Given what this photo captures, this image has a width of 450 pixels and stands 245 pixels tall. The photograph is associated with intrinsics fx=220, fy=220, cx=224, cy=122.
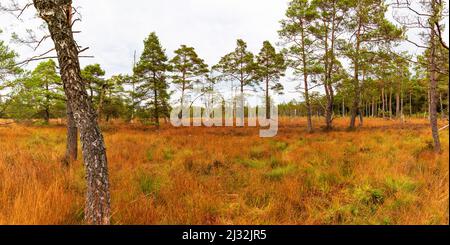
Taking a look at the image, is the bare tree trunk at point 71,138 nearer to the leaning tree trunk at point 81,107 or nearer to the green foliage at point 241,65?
A: the leaning tree trunk at point 81,107

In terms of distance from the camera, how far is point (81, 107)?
257cm

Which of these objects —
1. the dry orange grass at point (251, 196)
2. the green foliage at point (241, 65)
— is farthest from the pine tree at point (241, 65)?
the dry orange grass at point (251, 196)

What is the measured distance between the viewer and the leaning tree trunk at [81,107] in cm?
254

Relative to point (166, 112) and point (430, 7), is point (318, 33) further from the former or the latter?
point (166, 112)

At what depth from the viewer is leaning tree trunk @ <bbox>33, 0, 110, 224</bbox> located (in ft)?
8.33

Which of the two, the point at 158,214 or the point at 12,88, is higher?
the point at 12,88

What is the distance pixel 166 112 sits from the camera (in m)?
19.9

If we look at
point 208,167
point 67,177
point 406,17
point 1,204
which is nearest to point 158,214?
point 1,204

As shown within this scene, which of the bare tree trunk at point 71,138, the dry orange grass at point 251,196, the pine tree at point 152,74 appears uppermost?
the pine tree at point 152,74

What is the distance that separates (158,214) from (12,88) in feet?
49.7

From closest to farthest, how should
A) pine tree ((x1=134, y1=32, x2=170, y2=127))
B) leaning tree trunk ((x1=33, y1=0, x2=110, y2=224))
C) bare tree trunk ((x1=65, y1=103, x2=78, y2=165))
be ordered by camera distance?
leaning tree trunk ((x1=33, y1=0, x2=110, y2=224))
bare tree trunk ((x1=65, y1=103, x2=78, y2=165))
pine tree ((x1=134, y1=32, x2=170, y2=127))

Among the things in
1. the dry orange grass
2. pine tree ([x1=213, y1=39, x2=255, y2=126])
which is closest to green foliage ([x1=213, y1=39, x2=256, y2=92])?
pine tree ([x1=213, y1=39, x2=255, y2=126])

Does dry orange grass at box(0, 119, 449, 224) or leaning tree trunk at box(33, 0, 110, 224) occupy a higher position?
leaning tree trunk at box(33, 0, 110, 224)

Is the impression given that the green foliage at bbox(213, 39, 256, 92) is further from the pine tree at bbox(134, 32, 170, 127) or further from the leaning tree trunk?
the leaning tree trunk
